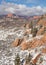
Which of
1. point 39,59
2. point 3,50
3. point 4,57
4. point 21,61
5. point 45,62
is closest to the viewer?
A: point 45,62

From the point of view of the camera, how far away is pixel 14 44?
3284 cm

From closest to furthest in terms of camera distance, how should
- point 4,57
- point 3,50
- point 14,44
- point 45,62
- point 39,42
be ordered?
point 45,62, point 4,57, point 39,42, point 3,50, point 14,44

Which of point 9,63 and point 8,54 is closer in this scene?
point 9,63

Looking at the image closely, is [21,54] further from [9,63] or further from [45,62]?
[45,62]

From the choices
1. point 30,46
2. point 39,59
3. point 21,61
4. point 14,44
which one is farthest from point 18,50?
point 39,59

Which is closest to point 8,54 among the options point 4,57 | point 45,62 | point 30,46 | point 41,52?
point 4,57

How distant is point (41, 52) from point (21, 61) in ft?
8.38

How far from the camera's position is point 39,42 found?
1113 inches

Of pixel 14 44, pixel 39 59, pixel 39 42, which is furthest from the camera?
pixel 14 44

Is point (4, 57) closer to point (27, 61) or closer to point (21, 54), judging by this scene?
point (21, 54)

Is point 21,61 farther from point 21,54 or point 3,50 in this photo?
point 3,50

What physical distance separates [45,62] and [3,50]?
1152 centimetres

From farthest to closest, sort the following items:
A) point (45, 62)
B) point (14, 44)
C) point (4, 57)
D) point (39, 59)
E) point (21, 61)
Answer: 1. point (14, 44)
2. point (4, 57)
3. point (21, 61)
4. point (39, 59)
5. point (45, 62)

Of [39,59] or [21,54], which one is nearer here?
[39,59]
